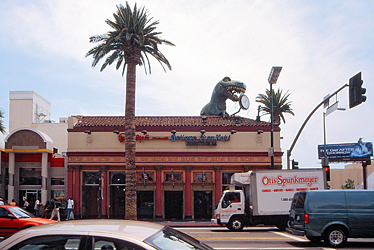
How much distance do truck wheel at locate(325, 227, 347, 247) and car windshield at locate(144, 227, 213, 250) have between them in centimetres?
991

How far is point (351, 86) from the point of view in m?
17.3

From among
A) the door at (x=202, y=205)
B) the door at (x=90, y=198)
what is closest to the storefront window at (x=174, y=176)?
the door at (x=202, y=205)

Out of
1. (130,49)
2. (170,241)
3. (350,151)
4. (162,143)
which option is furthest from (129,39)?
(350,151)

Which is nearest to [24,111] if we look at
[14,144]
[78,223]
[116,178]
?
[14,144]

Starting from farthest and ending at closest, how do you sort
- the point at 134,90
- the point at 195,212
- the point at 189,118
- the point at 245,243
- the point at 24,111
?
1. the point at 24,111
2. the point at 189,118
3. the point at 195,212
4. the point at 134,90
5. the point at 245,243

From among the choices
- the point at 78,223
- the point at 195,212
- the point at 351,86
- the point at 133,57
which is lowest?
the point at 195,212

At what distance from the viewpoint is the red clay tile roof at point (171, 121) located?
106 feet

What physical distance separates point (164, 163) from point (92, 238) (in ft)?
90.1

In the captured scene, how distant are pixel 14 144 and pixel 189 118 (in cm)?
1425

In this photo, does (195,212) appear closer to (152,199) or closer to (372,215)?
(152,199)

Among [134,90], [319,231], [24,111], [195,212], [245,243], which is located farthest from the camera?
[24,111]

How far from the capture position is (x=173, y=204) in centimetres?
3156

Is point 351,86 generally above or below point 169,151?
above

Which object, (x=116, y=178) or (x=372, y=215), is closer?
(x=372, y=215)
